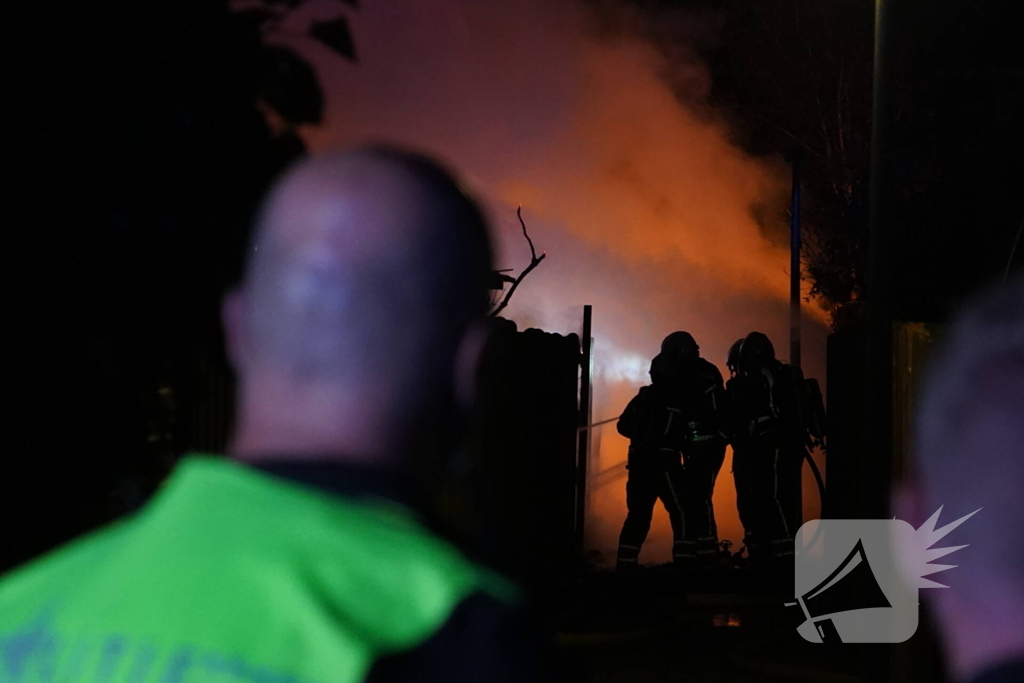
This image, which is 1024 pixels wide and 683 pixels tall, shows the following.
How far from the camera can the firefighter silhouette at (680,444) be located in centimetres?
753

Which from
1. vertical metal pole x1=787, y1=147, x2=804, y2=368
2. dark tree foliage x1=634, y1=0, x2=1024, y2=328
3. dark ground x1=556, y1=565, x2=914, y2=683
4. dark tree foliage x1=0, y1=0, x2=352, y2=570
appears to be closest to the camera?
dark tree foliage x1=0, y1=0, x2=352, y2=570

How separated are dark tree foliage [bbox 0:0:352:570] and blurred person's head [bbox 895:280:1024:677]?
1.50 m

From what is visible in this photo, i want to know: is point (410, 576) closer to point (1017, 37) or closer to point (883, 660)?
point (883, 660)

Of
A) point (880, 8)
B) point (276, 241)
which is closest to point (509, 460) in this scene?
point (880, 8)

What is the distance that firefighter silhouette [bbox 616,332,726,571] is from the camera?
753 centimetres

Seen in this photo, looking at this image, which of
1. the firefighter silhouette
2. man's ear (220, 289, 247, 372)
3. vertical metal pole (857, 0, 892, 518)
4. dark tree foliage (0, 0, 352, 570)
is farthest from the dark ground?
man's ear (220, 289, 247, 372)

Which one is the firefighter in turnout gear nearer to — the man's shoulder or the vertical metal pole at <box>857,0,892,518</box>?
the vertical metal pole at <box>857,0,892,518</box>

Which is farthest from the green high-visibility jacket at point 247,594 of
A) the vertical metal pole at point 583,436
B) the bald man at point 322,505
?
the vertical metal pole at point 583,436

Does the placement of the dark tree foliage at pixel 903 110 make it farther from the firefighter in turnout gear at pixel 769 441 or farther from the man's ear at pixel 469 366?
the man's ear at pixel 469 366

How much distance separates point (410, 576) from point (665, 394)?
693 centimetres

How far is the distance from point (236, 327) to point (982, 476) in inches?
34.1

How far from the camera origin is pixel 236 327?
104cm

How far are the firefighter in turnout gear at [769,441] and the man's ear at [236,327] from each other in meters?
6.77

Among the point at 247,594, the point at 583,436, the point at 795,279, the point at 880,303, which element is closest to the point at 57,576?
the point at 247,594
